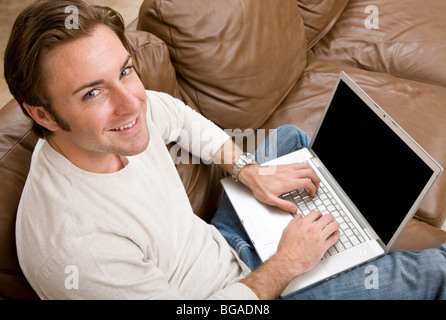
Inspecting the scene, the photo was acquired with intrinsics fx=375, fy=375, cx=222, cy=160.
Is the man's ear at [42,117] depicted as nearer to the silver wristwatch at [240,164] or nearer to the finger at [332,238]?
the silver wristwatch at [240,164]

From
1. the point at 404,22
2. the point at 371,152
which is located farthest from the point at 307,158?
the point at 404,22

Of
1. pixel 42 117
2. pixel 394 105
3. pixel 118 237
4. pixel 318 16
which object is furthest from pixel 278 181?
pixel 318 16

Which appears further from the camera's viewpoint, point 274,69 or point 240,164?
point 274,69

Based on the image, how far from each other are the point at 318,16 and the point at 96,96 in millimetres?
1387

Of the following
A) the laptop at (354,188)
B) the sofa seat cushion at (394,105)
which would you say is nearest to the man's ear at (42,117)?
the laptop at (354,188)

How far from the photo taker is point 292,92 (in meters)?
1.69

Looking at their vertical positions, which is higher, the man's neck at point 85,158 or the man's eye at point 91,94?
the man's eye at point 91,94

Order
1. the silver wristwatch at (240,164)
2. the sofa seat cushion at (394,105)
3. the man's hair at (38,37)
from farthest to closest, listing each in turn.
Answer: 1. the sofa seat cushion at (394,105)
2. the silver wristwatch at (240,164)
3. the man's hair at (38,37)

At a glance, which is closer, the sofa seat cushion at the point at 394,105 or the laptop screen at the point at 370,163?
the laptop screen at the point at 370,163

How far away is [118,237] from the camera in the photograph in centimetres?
82

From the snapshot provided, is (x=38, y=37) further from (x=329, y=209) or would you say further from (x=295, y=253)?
(x=329, y=209)

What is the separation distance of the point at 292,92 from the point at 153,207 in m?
0.99

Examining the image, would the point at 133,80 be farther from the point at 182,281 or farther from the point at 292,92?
the point at 292,92

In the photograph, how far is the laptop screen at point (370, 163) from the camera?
3.00 ft
